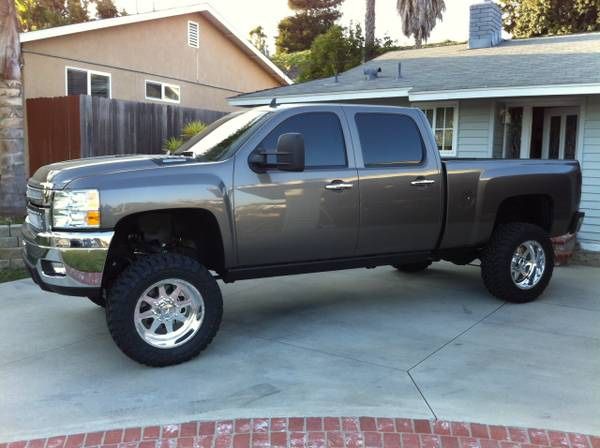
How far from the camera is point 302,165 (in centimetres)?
526

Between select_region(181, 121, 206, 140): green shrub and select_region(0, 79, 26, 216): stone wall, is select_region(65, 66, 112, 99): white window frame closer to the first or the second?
select_region(181, 121, 206, 140): green shrub

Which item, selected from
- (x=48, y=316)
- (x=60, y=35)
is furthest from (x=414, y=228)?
(x=60, y=35)

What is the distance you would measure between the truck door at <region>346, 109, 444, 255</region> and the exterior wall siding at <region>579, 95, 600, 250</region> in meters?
4.69

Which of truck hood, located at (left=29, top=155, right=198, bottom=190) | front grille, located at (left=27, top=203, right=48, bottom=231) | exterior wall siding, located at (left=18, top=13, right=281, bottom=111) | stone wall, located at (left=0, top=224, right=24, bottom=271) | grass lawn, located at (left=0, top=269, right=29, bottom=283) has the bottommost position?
grass lawn, located at (left=0, top=269, right=29, bottom=283)

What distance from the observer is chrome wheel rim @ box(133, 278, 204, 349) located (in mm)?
4996

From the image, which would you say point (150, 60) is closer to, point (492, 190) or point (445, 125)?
point (445, 125)

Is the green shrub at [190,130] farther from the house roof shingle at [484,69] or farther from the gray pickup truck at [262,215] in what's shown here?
the gray pickup truck at [262,215]

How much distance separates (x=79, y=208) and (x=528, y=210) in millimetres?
5164

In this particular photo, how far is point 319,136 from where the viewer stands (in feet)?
19.3

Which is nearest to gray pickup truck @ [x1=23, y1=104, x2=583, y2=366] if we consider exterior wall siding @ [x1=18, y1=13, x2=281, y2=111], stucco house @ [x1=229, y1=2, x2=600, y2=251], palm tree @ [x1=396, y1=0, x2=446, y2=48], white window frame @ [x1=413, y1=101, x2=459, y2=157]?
stucco house @ [x1=229, y1=2, x2=600, y2=251]

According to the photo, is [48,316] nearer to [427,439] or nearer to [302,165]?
[302,165]

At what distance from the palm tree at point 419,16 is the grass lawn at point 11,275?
26.2 meters

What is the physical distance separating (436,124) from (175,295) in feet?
25.5

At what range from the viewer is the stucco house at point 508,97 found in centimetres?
984
